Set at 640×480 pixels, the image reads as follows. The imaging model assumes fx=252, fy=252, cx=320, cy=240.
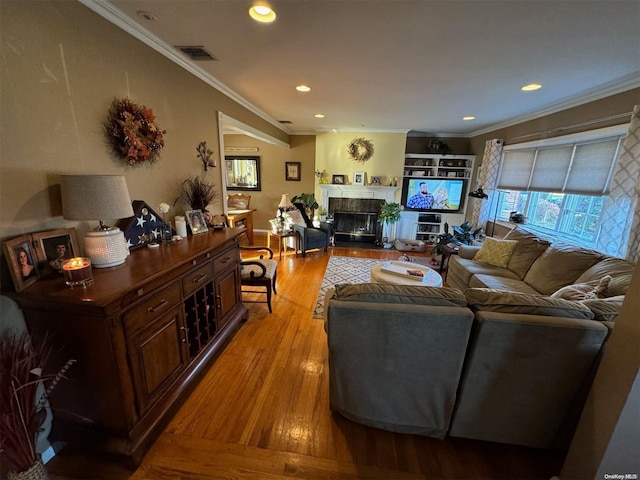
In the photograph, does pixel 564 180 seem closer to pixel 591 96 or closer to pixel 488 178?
pixel 591 96

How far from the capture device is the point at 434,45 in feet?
5.77

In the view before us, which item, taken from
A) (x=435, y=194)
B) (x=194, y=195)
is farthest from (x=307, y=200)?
(x=194, y=195)

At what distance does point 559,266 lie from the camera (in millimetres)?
2461

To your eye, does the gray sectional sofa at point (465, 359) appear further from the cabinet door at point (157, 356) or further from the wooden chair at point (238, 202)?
the wooden chair at point (238, 202)

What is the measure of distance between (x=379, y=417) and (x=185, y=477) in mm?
1090

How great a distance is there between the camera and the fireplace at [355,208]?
18.3 ft

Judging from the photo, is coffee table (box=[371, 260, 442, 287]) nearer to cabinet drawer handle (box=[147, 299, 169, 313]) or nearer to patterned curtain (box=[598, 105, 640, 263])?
patterned curtain (box=[598, 105, 640, 263])

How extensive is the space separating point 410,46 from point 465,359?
2.06m

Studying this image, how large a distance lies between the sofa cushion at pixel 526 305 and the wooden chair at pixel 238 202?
5416mm

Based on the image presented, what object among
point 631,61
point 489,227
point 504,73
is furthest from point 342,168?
point 631,61

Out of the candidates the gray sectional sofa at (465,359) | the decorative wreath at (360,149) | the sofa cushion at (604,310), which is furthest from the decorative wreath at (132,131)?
the decorative wreath at (360,149)

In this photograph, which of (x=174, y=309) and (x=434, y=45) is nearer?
(x=174, y=309)

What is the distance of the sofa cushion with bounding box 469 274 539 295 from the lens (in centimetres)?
255

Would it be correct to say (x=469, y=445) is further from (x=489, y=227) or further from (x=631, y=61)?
(x=489, y=227)
